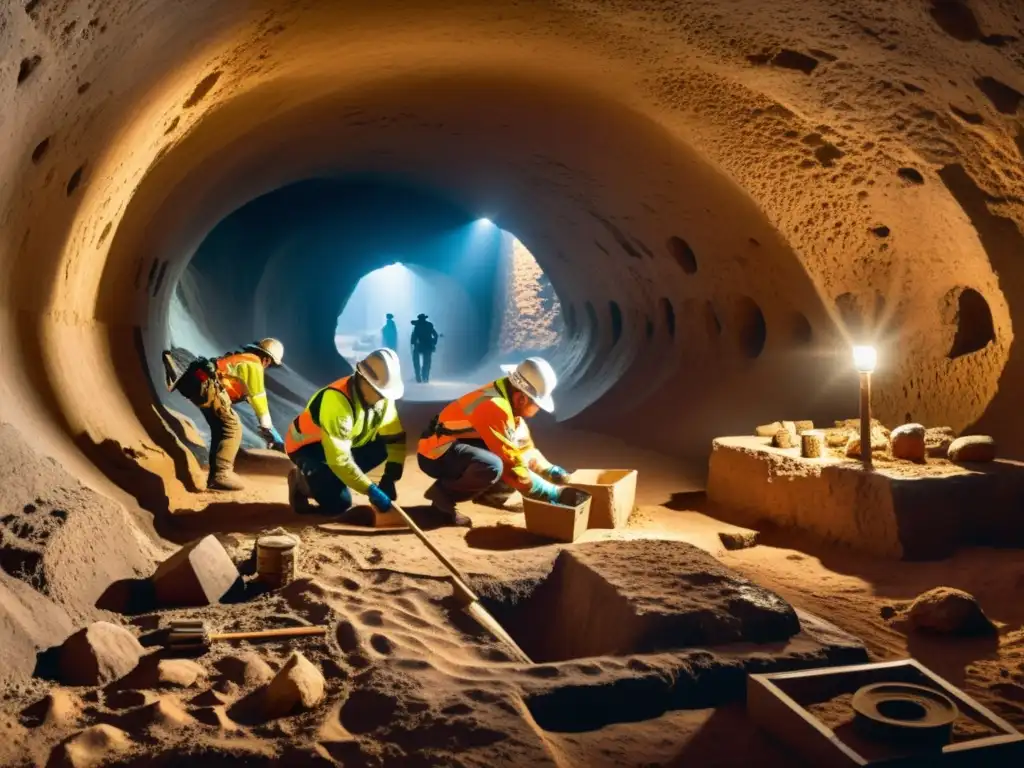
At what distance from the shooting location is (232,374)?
689 centimetres

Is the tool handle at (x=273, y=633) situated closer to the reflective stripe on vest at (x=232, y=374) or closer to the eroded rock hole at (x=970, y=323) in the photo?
the reflective stripe on vest at (x=232, y=374)

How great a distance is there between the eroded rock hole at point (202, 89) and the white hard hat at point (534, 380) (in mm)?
2511

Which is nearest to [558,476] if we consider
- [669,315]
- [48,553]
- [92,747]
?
[48,553]

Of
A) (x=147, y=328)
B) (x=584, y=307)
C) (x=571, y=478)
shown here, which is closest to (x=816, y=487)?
(x=571, y=478)

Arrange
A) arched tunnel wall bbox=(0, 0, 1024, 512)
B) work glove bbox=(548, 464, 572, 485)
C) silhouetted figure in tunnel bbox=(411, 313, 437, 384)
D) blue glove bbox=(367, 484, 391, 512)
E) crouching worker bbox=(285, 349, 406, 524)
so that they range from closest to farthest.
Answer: arched tunnel wall bbox=(0, 0, 1024, 512) → blue glove bbox=(367, 484, 391, 512) → crouching worker bbox=(285, 349, 406, 524) → work glove bbox=(548, 464, 572, 485) → silhouetted figure in tunnel bbox=(411, 313, 437, 384)

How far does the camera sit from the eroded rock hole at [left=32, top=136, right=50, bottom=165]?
387cm

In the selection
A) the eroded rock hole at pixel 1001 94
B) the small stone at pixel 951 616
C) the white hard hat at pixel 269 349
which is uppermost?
the eroded rock hole at pixel 1001 94

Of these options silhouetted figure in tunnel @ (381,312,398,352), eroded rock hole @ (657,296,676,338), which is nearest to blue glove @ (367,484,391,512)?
eroded rock hole @ (657,296,676,338)

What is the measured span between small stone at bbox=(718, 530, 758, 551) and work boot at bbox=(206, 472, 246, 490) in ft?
11.9

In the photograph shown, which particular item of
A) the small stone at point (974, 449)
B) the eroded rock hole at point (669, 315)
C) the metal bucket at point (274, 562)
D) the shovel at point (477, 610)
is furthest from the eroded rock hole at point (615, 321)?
the metal bucket at point (274, 562)

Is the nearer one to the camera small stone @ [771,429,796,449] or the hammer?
the hammer

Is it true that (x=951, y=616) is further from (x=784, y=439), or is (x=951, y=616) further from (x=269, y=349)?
(x=269, y=349)

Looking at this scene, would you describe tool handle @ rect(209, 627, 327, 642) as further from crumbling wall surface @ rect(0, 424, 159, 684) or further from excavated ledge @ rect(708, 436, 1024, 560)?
excavated ledge @ rect(708, 436, 1024, 560)

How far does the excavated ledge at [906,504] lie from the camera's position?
192 inches
